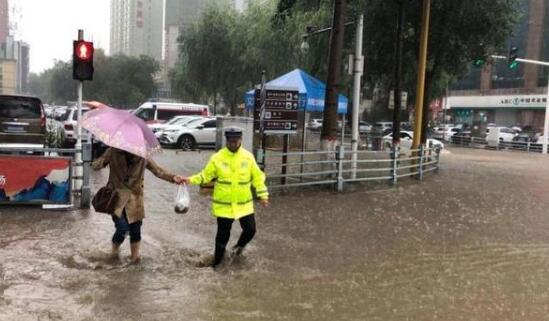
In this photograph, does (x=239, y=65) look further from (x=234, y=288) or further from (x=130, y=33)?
(x=130, y=33)

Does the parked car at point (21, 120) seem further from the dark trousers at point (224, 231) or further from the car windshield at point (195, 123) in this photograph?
the dark trousers at point (224, 231)

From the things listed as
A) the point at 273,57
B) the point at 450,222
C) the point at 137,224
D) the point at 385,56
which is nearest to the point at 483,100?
the point at 273,57

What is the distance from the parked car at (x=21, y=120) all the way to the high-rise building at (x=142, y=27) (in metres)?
99.0

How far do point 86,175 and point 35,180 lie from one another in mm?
754

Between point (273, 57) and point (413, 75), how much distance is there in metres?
13.5

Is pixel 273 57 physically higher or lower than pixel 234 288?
higher

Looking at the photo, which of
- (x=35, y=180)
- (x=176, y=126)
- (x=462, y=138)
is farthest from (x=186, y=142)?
(x=462, y=138)

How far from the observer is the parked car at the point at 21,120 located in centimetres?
1627

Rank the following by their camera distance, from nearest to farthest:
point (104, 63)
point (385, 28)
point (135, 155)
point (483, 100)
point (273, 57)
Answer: point (135, 155) → point (385, 28) → point (273, 57) → point (483, 100) → point (104, 63)

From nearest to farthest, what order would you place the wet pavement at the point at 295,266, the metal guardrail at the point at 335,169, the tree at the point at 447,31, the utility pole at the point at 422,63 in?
the wet pavement at the point at 295,266
the metal guardrail at the point at 335,169
the utility pole at the point at 422,63
the tree at the point at 447,31

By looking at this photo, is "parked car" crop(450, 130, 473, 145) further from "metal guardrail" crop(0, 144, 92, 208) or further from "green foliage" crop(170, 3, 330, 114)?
"metal guardrail" crop(0, 144, 92, 208)

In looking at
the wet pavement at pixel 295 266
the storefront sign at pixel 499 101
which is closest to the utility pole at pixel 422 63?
the wet pavement at pixel 295 266

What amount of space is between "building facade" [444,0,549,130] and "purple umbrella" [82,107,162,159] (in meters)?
57.7

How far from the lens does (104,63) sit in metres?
80.3
